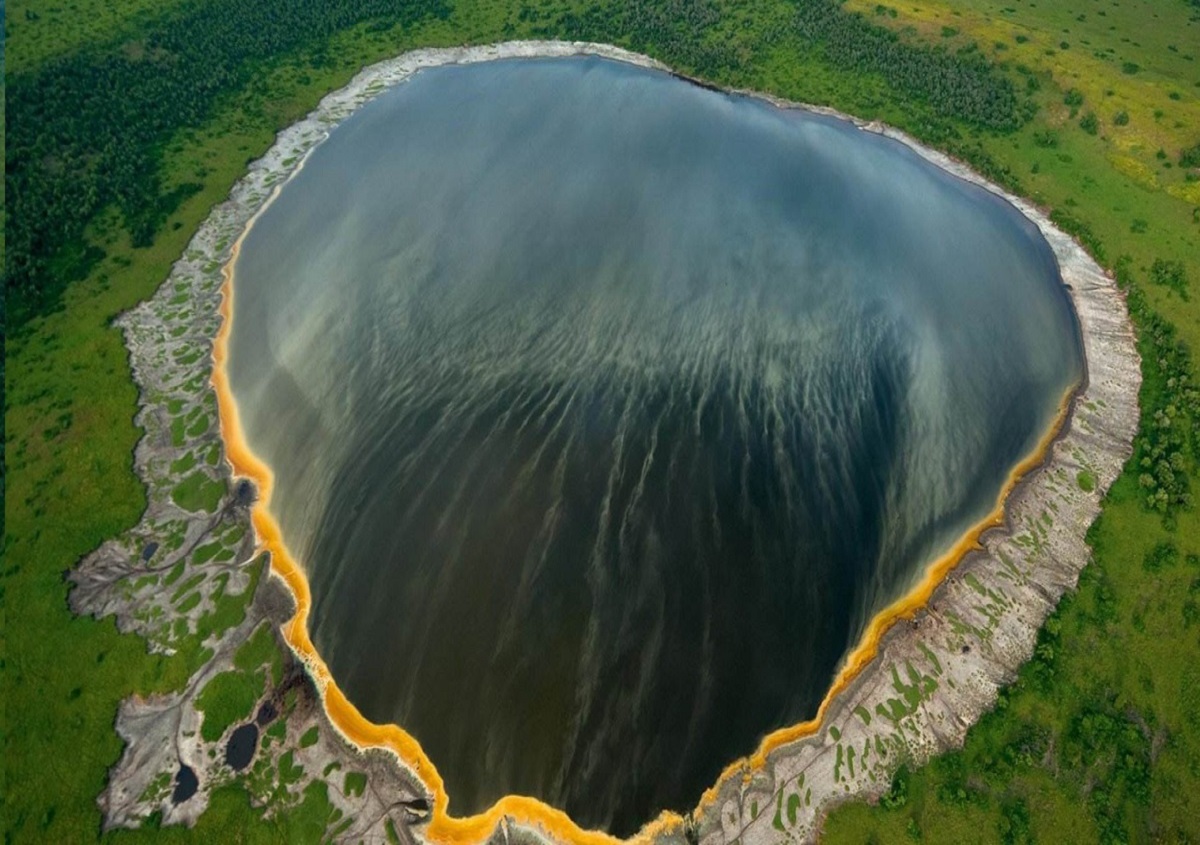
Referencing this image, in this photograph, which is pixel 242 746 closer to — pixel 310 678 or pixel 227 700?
pixel 227 700

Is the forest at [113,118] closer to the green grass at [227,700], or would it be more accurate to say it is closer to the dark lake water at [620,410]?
the dark lake water at [620,410]

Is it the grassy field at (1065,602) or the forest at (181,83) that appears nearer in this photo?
the grassy field at (1065,602)

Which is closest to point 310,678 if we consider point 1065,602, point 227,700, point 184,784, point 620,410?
point 227,700

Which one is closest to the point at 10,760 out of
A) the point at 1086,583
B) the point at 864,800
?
the point at 864,800

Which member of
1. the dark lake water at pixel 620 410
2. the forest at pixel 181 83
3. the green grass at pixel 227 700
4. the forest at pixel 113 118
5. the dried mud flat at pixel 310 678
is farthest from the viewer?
the forest at pixel 181 83

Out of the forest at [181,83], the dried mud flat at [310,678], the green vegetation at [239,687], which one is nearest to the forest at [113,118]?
the forest at [181,83]

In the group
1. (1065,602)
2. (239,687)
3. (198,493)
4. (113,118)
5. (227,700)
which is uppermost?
(113,118)

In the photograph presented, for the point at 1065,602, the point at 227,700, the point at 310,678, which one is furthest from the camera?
the point at 1065,602
